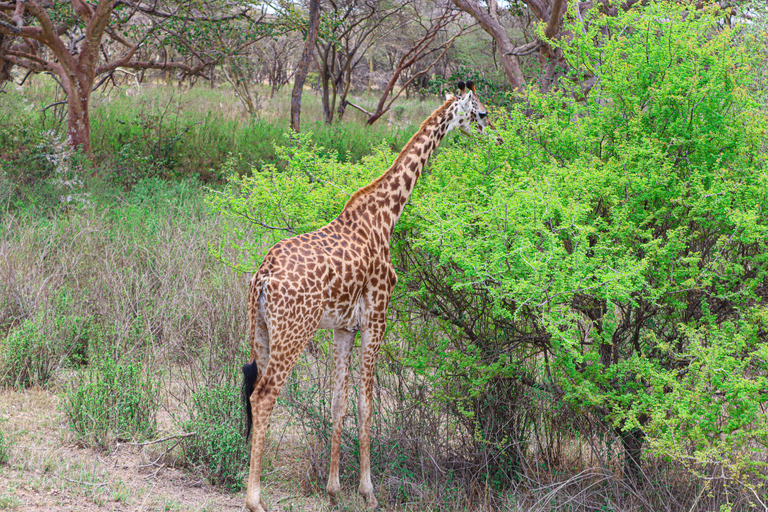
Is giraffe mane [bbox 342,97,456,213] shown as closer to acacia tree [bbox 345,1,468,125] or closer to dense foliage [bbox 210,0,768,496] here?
dense foliage [bbox 210,0,768,496]

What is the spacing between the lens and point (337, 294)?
3.84m

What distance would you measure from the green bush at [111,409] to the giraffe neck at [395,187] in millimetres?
2093

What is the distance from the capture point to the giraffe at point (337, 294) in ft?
11.9

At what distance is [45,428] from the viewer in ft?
15.6

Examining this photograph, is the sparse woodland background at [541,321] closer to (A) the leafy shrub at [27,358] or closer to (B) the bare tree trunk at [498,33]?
(A) the leafy shrub at [27,358]

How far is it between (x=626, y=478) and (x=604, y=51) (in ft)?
9.38

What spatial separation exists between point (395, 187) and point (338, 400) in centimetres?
137

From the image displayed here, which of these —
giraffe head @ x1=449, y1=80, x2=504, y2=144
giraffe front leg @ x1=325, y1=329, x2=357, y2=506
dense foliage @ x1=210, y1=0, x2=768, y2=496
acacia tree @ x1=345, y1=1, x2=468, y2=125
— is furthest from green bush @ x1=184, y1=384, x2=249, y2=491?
acacia tree @ x1=345, y1=1, x2=468, y2=125

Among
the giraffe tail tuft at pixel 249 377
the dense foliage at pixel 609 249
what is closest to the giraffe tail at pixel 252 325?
the giraffe tail tuft at pixel 249 377

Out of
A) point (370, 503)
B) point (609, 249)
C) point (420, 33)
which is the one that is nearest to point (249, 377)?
point (370, 503)

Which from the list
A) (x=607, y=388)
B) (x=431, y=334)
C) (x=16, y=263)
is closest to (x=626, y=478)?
(x=607, y=388)

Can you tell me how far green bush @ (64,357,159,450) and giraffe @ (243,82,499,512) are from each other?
1.24 m

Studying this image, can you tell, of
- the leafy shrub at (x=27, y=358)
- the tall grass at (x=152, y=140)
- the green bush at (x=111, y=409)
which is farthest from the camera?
the tall grass at (x=152, y=140)

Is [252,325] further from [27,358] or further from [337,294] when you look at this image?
[27,358]
